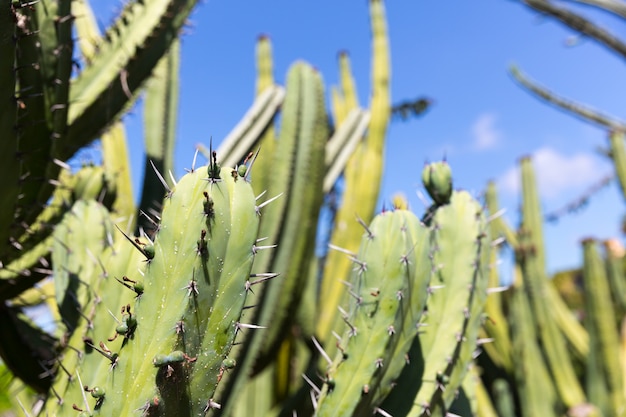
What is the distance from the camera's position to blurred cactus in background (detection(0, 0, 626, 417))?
1.22m

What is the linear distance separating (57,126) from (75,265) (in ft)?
1.59

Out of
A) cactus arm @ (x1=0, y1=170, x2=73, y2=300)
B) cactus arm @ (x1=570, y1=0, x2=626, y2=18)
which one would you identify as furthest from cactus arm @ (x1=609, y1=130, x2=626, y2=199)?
cactus arm @ (x1=0, y1=170, x2=73, y2=300)

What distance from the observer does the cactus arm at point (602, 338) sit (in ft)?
14.9

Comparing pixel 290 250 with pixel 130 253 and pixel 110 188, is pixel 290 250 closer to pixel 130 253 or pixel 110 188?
pixel 110 188

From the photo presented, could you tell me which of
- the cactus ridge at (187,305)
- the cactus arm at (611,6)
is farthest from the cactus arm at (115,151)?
the cactus arm at (611,6)

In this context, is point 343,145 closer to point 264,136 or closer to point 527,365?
point 264,136

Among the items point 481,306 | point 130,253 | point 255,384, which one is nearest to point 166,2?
point 130,253

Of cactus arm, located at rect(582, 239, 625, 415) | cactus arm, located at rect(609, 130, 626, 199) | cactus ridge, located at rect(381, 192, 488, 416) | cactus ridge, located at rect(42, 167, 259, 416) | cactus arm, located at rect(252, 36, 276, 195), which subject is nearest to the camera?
cactus ridge, located at rect(42, 167, 259, 416)

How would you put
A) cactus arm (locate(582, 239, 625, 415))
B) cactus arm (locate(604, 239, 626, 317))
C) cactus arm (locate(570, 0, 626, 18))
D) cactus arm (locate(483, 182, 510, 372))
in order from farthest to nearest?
1. cactus arm (locate(570, 0, 626, 18))
2. cactus arm (locate(604, 239, 626, 317))
3. cactus arm (locate(483, 182, 510, 372))
4. cactus arm (locate(582, 239, 625, 415))

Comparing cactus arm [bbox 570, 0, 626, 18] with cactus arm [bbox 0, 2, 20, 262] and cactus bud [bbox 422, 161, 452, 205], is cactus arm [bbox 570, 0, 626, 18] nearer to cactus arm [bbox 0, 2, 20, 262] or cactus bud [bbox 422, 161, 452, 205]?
cactus bud [bbox 422, 161, 452, 205]

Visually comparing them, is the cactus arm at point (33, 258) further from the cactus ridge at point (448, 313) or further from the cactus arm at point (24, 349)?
the cactus ridge at point (448, 313)

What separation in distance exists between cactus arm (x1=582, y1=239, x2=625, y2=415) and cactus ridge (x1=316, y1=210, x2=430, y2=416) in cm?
351

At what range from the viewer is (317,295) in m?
4.44

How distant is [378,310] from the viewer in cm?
162
